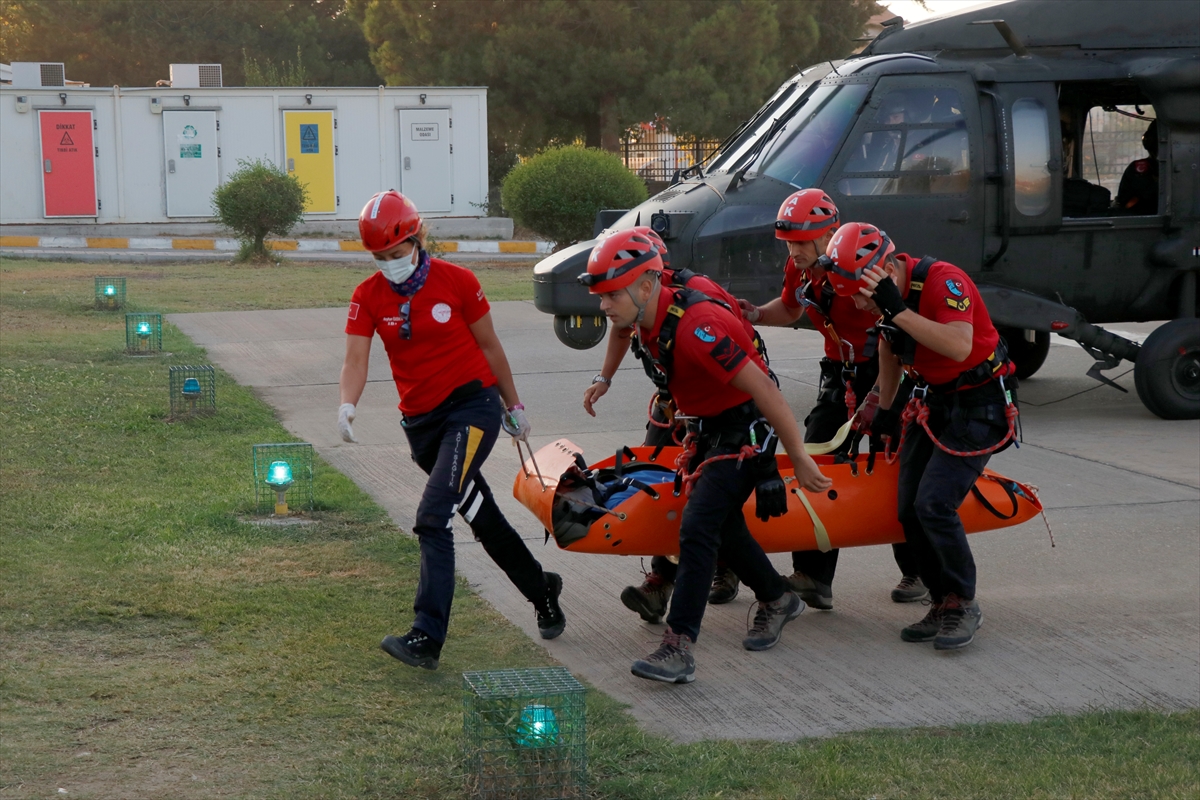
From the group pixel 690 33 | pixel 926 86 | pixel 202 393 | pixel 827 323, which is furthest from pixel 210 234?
pixel 827 323

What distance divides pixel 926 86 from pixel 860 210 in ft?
3.58

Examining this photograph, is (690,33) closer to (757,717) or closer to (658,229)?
(658,229)

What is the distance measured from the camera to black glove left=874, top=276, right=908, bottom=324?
16.0ft

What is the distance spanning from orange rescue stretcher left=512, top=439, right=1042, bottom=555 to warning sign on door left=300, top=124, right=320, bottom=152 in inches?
968

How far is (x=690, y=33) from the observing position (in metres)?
33.9

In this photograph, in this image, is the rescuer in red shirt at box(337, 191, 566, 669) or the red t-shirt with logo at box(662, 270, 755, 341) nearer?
the rescuer in red shirt at box(337, 191, 566, 669)

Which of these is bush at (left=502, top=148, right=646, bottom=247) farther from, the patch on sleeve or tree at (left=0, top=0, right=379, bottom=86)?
tree at (left=0, top=0, right=379, bottom=86)

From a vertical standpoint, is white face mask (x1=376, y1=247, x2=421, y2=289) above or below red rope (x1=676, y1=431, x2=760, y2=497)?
above

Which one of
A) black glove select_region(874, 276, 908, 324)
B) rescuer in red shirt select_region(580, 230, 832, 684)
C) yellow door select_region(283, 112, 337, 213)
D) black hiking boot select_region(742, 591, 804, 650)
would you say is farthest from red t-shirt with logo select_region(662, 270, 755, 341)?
yellow door select_region(283, 112, 337, 213)

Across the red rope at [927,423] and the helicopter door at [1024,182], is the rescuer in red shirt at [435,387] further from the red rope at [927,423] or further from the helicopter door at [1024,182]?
the helicopter door at [1024,182]

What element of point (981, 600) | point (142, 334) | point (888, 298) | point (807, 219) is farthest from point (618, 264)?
point (142, 334)

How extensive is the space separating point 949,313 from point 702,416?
990mm

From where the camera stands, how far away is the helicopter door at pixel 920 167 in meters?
9.58

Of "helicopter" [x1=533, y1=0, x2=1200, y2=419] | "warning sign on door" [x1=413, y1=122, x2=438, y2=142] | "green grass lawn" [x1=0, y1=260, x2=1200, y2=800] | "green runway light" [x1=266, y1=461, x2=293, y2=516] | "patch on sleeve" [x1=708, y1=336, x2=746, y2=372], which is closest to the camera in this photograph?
"green grass lawn" [x1=0, y1=260, x2=1200, y2=800]
